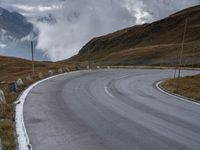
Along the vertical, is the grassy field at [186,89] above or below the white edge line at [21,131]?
below

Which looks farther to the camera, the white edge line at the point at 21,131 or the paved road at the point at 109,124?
the paved road at the point at 109,124

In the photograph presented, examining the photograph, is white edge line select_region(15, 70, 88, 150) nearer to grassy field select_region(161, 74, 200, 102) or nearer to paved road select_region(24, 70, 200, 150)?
paved road select_region(24, 70, 200, 150)

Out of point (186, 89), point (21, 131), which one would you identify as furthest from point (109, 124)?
point (186, 89)

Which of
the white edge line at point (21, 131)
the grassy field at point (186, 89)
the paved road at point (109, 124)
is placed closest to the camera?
the white edge line at point (21, 131)

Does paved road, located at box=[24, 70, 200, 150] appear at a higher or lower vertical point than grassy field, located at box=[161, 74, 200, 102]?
higher

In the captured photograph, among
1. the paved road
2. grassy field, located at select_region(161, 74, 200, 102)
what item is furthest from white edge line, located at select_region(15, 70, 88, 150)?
grassy field, located at select_region(161, 74, 200, 102)

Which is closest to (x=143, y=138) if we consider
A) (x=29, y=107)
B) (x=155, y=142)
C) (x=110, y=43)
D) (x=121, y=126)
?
(x=155, y=142)

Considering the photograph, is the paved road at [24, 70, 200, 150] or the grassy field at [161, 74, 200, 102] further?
the grassy field at [161, 74, 200, 102]

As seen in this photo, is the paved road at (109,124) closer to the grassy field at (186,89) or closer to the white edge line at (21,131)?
the white edge line at (21,131)

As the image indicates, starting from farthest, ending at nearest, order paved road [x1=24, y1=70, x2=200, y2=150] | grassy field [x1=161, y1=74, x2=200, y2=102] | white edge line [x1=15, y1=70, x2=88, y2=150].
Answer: grassy field [x1=161, y1=74, x2=200, y2=102] < paved road [x1=24, y1=70, x2=200, y2=150] < white edge line [x1=15, y1=70, x2=88, y2=150]

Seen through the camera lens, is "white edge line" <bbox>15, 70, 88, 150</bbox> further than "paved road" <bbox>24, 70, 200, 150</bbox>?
No

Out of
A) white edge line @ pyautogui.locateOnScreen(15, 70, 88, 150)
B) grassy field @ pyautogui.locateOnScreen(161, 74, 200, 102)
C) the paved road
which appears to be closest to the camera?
white edge line @ pyautogui.locateOnScreen(15, 70, 88, 150)

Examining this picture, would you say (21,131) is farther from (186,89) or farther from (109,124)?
(186,89)

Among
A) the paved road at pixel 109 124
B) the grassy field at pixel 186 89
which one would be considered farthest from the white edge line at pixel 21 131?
the grassy field at pixel 186 89
